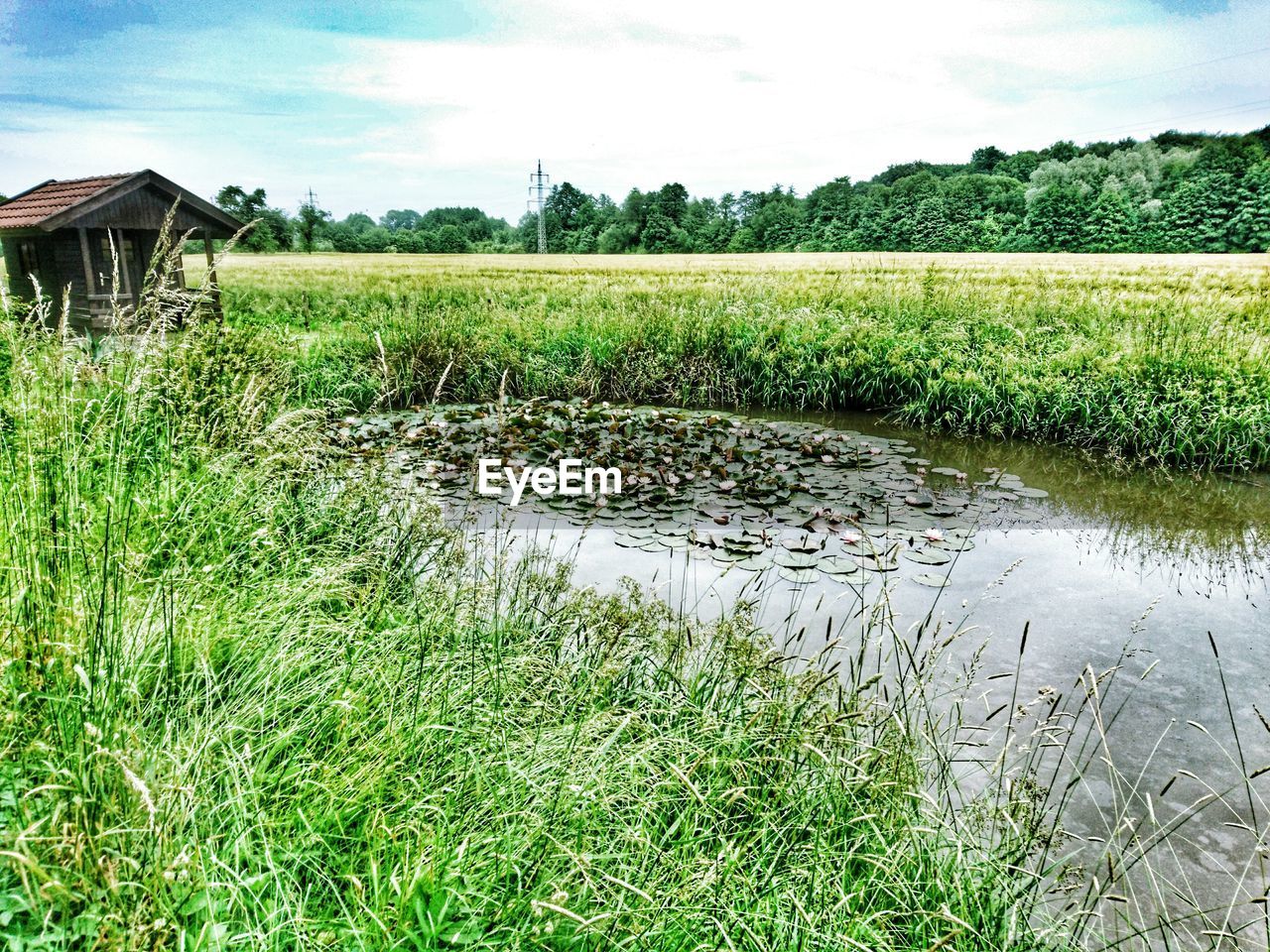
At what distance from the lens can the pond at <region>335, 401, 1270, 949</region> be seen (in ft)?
8.21

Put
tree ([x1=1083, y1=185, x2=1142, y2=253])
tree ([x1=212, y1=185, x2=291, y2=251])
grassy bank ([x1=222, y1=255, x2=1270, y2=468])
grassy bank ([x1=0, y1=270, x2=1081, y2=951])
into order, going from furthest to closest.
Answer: tree ([x1=1083, y1=185, x2=1142, y2=253]) → tree ([x1=212, y1=185, x2=291, y2=251]) → grassy bank ([x1=222, y1=255, x2=1270, y2=468]) → grassy bank ([x1=0, y1=270, x2=1081, y2=951])

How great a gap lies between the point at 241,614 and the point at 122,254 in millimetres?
7151

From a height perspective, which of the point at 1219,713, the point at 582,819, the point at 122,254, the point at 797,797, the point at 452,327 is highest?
the point at 122,254

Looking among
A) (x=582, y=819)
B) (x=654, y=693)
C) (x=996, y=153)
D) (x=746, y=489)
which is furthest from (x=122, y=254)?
(x=996, y=153)

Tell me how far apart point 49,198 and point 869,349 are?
870cm

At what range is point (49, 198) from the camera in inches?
311

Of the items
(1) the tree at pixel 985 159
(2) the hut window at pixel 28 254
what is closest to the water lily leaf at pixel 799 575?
(2) the hut window at pixel 28 254

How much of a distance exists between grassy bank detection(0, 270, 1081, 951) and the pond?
1.23ft

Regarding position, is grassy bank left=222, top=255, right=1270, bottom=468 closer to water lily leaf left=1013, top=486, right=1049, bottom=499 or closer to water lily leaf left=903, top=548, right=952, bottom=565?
water lily leaf left=1013, top=486, right=1049, bottom=499

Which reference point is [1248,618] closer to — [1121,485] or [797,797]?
[1121,485]

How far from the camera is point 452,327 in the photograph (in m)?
8.59

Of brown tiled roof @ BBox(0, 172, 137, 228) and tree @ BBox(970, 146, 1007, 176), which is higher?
tree @ BBox(970, 146, 1007, 176)

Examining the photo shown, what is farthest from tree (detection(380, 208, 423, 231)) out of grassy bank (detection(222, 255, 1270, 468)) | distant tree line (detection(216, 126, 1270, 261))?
grassy bank (detection(222, 255, 1270, 468))

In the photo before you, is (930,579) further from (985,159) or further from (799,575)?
(985,159)
